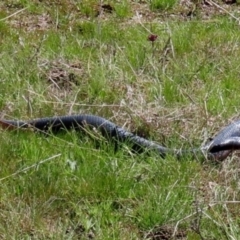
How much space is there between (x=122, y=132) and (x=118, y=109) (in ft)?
1.13

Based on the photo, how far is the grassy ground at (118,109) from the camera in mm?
3541

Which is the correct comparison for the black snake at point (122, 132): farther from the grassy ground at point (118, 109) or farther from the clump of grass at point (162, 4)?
the clump of grass at point (162, 4)

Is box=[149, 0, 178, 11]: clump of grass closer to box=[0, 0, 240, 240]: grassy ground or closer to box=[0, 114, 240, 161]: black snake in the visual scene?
box=[0, 0, 240, 240]: grassy ground

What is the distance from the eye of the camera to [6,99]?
478 cm

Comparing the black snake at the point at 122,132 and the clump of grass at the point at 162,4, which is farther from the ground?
the black snake at the point at 122,132

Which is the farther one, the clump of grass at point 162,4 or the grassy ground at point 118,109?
the clump of grass at point 162,4

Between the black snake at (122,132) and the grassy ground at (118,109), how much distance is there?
2.9 inches

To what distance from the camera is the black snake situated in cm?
409

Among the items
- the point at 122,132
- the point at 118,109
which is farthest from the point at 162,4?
the point at 122,132

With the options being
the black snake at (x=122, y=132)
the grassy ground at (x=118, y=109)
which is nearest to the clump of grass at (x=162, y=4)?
the grassy ground at (x=118, y=109)

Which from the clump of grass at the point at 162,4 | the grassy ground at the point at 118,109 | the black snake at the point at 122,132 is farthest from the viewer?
the clump of grass at the point at 162,4

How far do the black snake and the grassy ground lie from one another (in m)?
0.07

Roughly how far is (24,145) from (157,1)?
10.1 feet

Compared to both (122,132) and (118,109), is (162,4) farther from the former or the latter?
(122,132)
